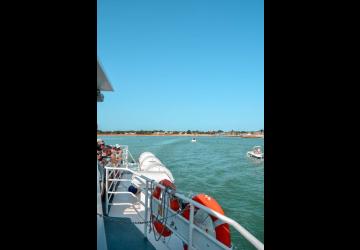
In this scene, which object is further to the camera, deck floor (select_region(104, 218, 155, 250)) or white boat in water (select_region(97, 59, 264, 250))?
deck floor (select_region(104, 218, 155, 250))

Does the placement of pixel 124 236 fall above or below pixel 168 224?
below

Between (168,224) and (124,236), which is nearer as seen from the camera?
(168,224)

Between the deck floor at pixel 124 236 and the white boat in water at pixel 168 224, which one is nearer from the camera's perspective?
the white boat in water at pixel 168 224
